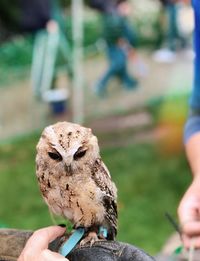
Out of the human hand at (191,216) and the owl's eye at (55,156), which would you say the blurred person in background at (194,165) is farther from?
the owl's eye at (55,156)

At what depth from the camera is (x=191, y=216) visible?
5.50 ft

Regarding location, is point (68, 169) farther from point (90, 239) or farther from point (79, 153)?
point (90, 239)

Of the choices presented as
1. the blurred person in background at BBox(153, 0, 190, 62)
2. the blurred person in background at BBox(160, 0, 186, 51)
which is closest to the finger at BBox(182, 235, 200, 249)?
the blurred person in background at BBox(153, 0, 190, 62)

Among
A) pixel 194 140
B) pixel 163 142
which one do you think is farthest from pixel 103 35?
pixel 194 140

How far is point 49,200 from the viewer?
1518mm

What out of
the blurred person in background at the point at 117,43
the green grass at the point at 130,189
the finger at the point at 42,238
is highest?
the blurred person in background at the point at 117,43

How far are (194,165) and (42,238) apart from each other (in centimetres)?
68

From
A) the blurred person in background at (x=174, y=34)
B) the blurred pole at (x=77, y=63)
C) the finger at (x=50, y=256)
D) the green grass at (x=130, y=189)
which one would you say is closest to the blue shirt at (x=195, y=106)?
the finger at (x=50, y=256)

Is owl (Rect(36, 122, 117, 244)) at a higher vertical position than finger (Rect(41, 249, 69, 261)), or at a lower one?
higher

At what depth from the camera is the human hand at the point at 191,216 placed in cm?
161

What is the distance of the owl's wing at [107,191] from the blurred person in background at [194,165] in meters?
0.19

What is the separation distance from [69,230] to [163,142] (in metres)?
4.31

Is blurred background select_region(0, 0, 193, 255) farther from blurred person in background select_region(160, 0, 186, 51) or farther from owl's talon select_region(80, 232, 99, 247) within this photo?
owl's talon select_region(80, 232, 99, 247)

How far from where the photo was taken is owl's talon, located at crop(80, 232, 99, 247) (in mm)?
1289
